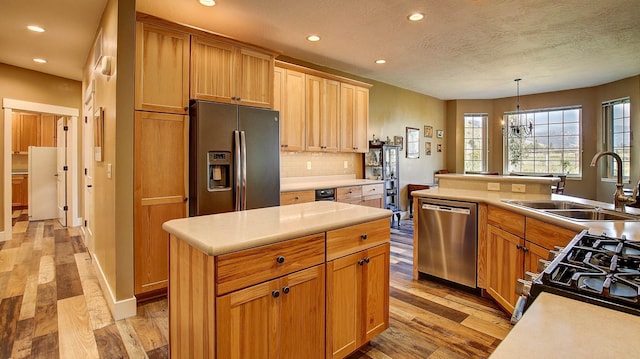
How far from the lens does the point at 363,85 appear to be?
17.0 ft

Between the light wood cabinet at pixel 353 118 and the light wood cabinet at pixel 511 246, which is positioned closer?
the light wood cabinet at pixel 511 246

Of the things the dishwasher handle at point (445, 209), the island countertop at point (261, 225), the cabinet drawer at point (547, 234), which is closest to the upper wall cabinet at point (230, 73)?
the island countertop at point (261, 225)

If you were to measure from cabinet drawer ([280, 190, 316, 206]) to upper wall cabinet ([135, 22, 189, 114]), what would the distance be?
1.37 metres

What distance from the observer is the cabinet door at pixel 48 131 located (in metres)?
7.37

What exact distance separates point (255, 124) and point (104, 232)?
1727 mm

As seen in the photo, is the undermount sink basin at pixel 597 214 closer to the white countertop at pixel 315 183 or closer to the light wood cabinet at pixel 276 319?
the light wood cabinet at pixel 276 319

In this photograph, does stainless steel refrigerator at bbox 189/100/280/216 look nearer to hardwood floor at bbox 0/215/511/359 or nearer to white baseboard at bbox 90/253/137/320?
white baseboard at bbox 90/253/137/320

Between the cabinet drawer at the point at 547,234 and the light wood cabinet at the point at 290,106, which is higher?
the light wood cabinet at the point at 290,106

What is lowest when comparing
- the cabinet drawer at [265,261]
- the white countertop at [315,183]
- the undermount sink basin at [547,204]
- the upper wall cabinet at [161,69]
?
the cabinet drawer at [265,261]

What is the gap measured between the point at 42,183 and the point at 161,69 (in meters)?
5.46

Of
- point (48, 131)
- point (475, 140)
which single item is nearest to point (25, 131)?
point (48, 131)

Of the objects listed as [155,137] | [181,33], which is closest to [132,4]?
[181,33]

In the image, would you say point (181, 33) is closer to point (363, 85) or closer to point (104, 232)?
point (104, 232)

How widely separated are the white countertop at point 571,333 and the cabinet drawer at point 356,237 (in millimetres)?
1052
